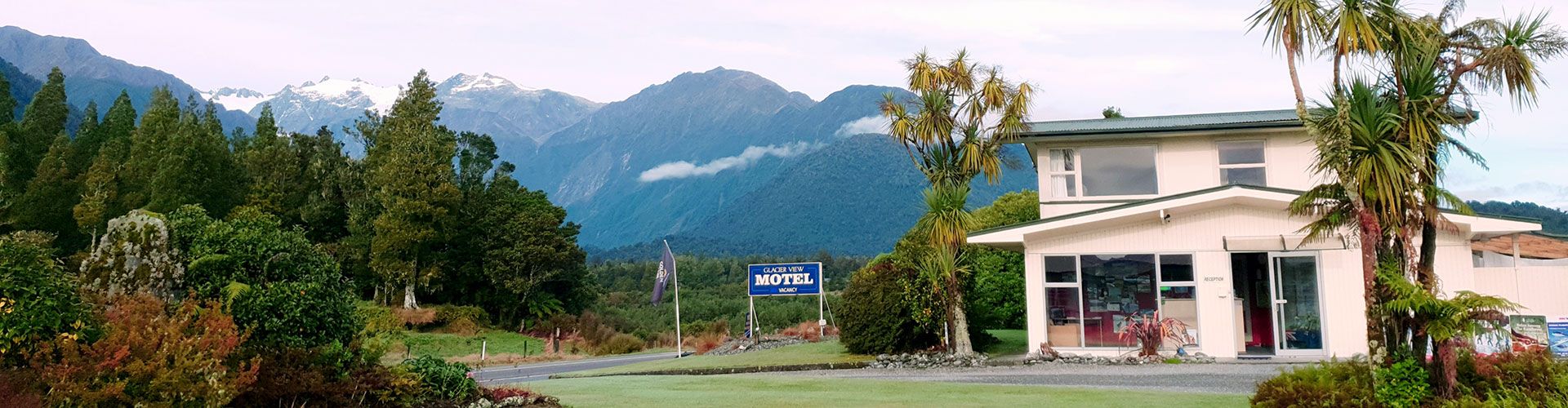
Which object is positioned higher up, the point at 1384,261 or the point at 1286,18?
the point at 1286,18

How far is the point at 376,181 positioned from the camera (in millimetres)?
38750

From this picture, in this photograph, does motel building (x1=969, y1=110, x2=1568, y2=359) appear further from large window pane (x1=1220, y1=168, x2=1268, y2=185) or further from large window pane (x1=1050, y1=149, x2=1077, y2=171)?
large window pane (x1=1050, y1=149, x2=1077, y2=171)

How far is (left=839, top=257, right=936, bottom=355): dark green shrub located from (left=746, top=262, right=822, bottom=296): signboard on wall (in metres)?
7.77

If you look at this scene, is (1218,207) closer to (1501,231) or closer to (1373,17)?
(1501,231)

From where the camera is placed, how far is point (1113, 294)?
704 inches

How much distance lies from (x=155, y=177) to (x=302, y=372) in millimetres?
33619

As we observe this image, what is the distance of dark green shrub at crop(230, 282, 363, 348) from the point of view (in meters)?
8.87

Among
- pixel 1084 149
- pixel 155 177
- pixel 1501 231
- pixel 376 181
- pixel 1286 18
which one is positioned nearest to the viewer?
pixel 1286 18

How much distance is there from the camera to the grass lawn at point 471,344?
109 feet

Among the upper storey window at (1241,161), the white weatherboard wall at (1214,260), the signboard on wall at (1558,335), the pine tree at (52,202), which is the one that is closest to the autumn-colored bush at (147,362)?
the white weatherboard wall at (1214,260)

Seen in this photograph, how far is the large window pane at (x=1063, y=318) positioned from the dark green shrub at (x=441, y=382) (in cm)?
1134

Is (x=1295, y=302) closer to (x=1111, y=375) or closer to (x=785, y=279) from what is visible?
(x=1111, y=375)

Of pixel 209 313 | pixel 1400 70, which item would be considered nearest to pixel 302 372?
pixel 209 313

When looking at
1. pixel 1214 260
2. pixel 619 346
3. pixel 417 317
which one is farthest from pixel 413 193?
pixel 1214 260
